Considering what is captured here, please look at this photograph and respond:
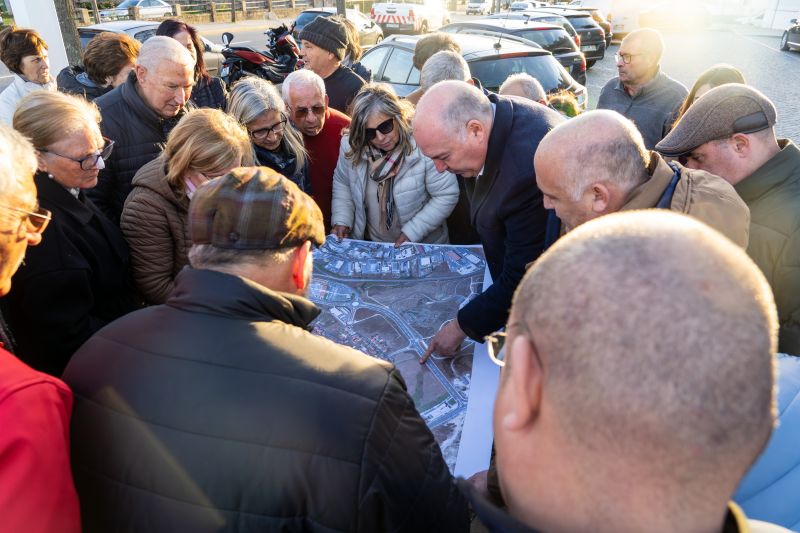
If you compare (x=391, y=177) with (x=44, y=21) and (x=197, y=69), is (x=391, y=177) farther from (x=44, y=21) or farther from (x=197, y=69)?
(x=44, y=21)

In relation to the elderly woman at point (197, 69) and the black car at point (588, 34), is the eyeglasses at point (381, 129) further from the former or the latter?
the black car at point (588, 34)

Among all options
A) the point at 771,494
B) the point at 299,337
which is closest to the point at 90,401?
the point at 299,337

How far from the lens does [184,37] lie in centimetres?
450

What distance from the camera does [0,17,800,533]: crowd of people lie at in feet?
2.29

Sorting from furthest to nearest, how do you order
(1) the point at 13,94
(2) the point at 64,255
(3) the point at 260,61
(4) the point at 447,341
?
(3) the point at 260,61
(1) the point at 13,94
(4) the point at 447,341
(2) the point at 64,255

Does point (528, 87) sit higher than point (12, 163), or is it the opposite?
point (12, 163)

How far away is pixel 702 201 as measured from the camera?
1.80 m

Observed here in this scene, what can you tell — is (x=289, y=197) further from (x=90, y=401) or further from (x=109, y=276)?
(x=109, y=276)

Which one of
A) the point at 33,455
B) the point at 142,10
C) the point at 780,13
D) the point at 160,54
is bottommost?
the point at 780,13

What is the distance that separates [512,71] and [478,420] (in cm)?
535

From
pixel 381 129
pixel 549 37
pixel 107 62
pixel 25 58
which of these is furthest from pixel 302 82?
pixel 549 37

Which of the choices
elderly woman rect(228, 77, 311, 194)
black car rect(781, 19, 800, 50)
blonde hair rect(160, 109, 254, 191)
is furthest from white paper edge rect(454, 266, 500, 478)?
black car rect(781, 19, 800, 50)

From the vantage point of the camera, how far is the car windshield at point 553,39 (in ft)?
31.5

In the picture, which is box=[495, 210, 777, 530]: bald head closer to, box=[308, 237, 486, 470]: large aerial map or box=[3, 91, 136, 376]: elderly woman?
A: box=[308, 237, 486, 470]: large aerial map
